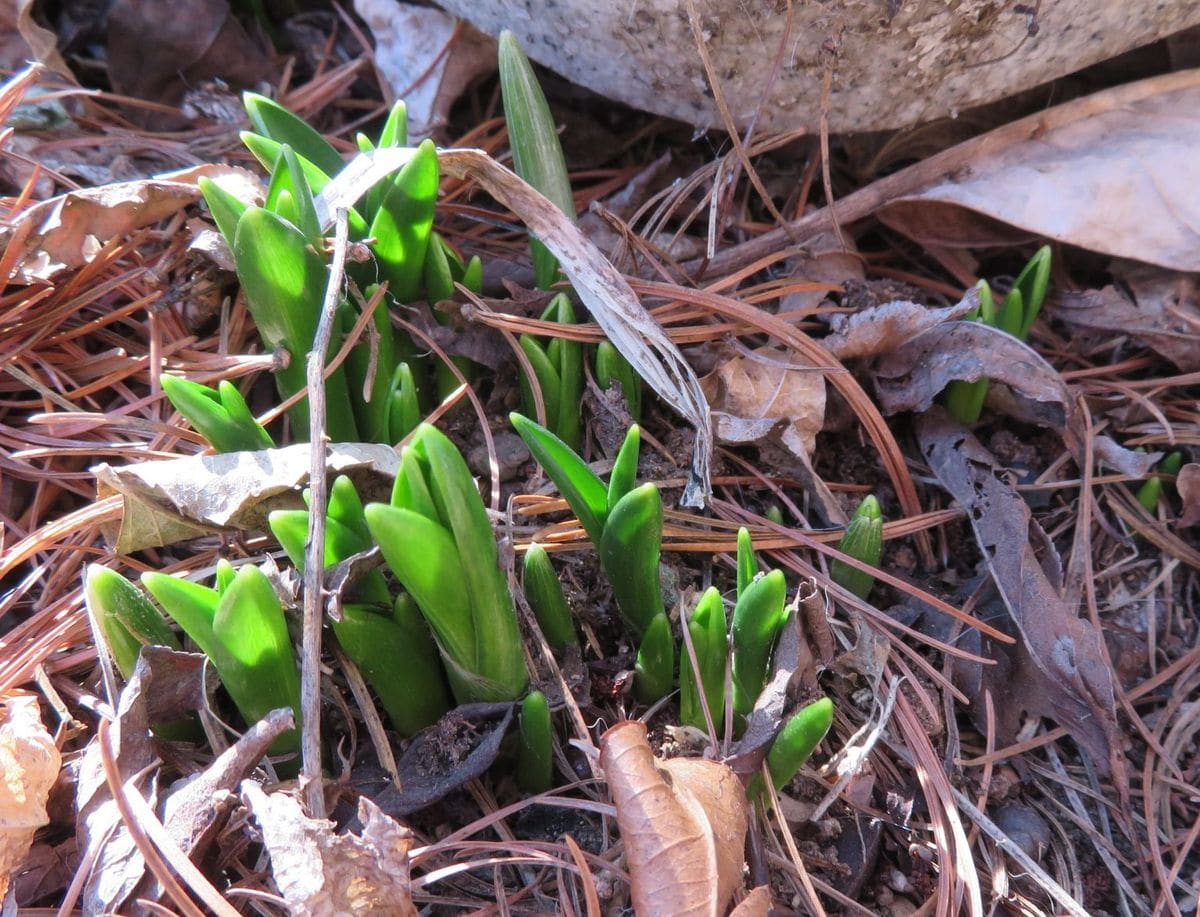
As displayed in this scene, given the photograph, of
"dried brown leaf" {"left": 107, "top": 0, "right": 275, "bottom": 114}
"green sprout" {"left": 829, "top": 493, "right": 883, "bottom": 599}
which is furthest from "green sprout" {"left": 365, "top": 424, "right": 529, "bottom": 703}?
"dried brown leaf" {"left": 107, "top": 0, "right": 275, "bottom": 114}

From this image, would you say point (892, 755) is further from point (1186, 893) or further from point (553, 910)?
point (553, 910)

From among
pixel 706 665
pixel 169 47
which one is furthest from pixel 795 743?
pixel 169 47

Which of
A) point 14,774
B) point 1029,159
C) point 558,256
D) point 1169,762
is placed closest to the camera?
point 14,774

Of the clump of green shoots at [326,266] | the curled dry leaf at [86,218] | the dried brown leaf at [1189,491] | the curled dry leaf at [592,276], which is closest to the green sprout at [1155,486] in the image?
the dried brown leaf at [1189,491]

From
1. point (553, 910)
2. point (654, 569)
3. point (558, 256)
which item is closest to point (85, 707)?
point (553, 910)

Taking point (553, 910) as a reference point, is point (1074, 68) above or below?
above

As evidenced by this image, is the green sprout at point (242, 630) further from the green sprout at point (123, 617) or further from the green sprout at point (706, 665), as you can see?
the green sprout at point (706, 665)

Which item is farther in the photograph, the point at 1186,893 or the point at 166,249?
the point at 166,249
